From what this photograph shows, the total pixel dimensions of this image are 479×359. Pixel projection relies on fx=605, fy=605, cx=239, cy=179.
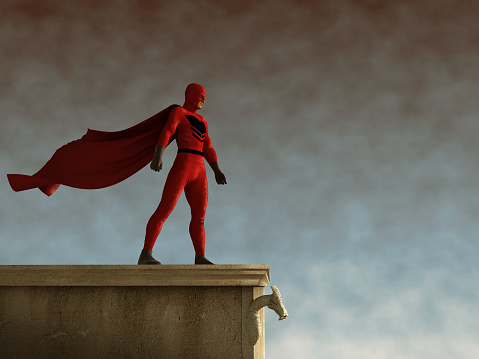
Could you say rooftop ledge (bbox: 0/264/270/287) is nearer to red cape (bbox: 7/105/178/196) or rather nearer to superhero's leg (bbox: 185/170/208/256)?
superhero's leg (bbox: 185/170/208/256)

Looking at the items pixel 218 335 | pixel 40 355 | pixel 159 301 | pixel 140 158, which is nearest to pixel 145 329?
pixel 159 301

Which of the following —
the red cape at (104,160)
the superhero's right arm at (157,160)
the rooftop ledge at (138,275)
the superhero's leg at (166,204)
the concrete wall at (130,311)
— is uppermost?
the red cape at (104,160)

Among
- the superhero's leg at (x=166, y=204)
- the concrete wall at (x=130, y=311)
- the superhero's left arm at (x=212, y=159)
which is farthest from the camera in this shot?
the superhero's left arm at (x=212, y=159)

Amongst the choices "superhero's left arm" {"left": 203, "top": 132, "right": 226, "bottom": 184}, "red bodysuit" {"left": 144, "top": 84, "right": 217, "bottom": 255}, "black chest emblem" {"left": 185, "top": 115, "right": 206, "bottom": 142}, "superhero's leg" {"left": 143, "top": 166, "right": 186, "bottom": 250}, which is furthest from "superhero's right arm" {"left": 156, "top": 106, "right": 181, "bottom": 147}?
"superhero's left arm" {"left": 203, "top": 132, "right": 226, "bottom": 184}

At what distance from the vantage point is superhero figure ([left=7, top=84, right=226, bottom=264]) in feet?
18.9

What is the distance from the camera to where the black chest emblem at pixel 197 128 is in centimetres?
589

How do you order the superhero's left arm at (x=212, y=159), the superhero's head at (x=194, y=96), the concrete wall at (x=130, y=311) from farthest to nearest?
the superhero's left arm at (x=212, y=159), the superhero's head at (x=194, y=96), the concrete wall at (x=130, y=311)

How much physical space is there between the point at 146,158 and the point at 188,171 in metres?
0.61

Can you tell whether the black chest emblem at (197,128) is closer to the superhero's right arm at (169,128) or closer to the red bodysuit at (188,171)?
the red bodysuit at (188,171)

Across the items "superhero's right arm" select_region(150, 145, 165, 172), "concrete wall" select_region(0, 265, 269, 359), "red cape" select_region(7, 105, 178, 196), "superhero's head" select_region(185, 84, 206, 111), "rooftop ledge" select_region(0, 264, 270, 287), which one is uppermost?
"superhero's head" select_region(185, 84, 206, 111)

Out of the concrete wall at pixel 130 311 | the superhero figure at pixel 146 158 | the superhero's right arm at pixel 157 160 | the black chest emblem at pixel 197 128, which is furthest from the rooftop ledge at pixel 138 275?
the black chest emblem at pixel 197 128

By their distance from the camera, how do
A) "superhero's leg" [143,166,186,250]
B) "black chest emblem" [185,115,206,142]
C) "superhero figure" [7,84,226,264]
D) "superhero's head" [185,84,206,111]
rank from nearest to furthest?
"superhero's leg" [143,166,186,250] < "superhero figure" [7,84,226,264] < "black chest emblem" [185,115,206,142] < "superhero's head" [185,84,206,111]

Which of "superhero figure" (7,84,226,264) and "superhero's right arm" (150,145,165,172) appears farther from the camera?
"superhero figure" (7,84,226,264)

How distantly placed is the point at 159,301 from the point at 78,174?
1.66 meters
